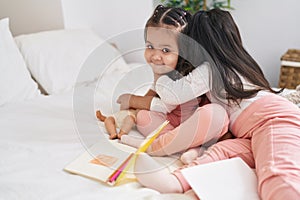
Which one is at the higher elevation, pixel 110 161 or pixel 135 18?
pixel 135 18

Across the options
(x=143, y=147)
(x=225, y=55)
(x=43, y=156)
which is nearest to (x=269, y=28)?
(x=225, y=55)

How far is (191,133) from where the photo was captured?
3.04ft

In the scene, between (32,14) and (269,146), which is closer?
(269,146)

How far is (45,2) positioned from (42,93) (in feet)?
1.98

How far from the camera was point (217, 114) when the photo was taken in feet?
3.11

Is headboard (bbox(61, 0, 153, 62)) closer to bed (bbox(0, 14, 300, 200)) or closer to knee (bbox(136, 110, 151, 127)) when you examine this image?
bed (bbox(0, 14, 300, 200))

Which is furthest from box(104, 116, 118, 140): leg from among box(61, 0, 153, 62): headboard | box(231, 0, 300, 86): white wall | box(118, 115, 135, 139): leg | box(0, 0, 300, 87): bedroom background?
box(231, 0, 300, 86): white wall

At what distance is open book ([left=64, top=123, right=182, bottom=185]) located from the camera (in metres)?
0.83

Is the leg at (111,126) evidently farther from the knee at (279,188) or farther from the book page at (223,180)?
the knee at (279,188)

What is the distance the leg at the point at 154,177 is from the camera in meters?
0.78

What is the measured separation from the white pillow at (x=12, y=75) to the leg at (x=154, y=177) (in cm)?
83

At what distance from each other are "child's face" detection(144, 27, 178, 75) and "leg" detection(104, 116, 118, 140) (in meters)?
0.25

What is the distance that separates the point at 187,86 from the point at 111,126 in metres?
0.29

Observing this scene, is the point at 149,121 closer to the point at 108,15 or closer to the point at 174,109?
the point at 174,109
